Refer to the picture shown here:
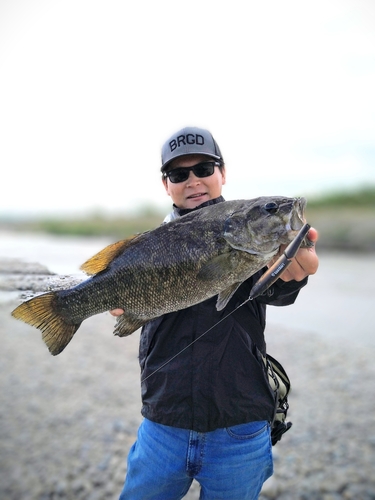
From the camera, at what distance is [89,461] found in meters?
4.44

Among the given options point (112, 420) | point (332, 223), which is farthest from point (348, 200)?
point (112, 420)

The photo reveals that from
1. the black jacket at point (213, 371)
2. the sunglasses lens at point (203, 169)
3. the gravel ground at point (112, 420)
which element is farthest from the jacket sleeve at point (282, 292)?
the gravel ground at point (112, 420)

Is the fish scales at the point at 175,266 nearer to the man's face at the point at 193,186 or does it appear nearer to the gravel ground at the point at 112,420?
the man's face at the point at 193,186

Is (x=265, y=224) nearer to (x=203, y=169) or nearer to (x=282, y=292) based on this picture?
(x=282, y=292)

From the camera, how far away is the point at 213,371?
2.13 m

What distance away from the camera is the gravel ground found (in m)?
4.01

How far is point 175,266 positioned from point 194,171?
65cm

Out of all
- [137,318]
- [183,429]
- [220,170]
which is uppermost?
[220,170]

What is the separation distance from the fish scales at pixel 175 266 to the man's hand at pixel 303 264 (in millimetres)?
163

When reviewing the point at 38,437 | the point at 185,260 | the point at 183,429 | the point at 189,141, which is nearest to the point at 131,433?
the point at 38,437

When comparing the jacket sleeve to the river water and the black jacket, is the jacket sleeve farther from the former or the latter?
the river water

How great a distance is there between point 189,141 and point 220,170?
0.31 meters

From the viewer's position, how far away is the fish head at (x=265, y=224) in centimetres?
214

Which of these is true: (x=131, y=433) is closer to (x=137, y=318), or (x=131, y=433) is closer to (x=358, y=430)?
(x=358, y=430)
